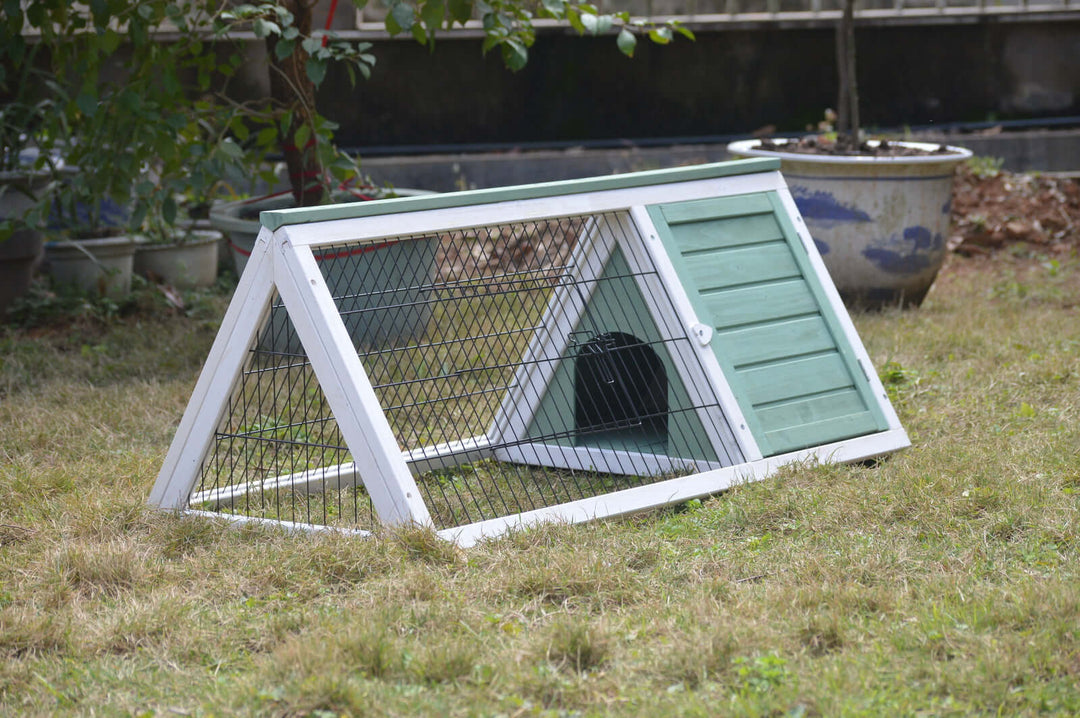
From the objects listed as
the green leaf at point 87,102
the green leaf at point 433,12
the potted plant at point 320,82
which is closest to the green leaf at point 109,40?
the green leaf at point 87,102

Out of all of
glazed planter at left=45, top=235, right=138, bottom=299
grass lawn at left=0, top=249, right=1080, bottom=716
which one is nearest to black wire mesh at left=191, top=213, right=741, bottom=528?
grass lawn at left=0, top=249, right=1080, bottom=716

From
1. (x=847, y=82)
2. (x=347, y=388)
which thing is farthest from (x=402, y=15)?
(x=847, y=82)

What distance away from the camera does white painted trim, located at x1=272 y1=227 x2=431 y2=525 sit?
98.0 inches

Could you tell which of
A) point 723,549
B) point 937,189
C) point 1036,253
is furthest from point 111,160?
point 1036,253

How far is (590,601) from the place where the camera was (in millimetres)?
2293

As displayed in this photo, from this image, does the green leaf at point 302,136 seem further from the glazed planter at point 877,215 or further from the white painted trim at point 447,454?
the glazed planter at point 877,215

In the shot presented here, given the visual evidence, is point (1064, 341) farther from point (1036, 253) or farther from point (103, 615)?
point (103, 615)

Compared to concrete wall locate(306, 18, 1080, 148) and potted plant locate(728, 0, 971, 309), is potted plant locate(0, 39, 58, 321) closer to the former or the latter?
concrete wall locate(306, 18, 1080, 148)

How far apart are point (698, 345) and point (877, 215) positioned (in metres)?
2.37

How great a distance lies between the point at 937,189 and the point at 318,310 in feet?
11.2

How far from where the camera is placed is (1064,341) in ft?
14.5

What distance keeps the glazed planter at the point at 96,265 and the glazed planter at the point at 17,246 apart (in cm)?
10

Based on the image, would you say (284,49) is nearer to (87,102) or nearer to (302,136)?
(302,136)

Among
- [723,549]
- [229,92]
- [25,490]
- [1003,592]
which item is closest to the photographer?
[1003,592]
